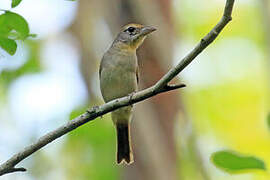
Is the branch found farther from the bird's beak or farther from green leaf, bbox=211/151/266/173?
the bird's beak

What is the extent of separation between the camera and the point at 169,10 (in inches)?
260

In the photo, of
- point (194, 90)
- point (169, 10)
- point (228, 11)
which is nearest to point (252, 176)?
point (194, 90)

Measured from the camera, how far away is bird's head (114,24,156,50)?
498 centimetres

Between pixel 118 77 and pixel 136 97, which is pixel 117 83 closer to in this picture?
pixel 118 77

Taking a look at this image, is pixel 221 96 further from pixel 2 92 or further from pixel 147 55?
pixel 147 55

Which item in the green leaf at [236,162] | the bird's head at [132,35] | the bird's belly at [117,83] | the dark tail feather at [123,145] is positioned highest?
the bird's head at [132,35]

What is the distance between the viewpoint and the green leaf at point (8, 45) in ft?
8.31

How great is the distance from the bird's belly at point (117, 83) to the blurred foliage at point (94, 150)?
3.92 feet

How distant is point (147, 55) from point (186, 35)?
4361 millimetres

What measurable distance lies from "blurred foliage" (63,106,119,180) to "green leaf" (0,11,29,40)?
3408mm

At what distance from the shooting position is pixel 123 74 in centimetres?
487

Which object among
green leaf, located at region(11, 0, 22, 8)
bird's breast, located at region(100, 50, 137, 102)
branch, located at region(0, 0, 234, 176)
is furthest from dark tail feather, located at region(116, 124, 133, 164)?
green leaf, located at region(11, 0, 22, 8)

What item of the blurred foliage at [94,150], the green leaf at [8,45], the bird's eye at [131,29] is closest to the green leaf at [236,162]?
the green leaf at [8,45]

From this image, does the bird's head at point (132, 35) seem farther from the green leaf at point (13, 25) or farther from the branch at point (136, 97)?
the green leaf at point (13, 25)
